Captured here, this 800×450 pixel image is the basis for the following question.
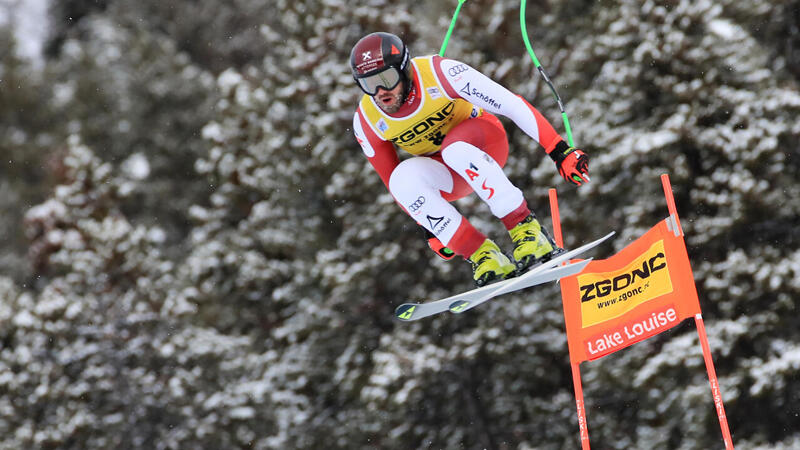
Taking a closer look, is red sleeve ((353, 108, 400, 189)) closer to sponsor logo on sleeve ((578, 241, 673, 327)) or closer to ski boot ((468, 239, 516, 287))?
ski boot ((468, 239, 516, 287))

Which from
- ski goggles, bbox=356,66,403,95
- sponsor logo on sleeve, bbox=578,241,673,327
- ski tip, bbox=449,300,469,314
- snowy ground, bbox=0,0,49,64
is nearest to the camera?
ski goggles, bbox=356,66,403,95

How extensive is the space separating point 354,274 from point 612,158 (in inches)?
141

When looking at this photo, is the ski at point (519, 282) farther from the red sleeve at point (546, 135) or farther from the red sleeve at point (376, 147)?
the red sleeve at point (376, 147)

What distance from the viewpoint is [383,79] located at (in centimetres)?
481

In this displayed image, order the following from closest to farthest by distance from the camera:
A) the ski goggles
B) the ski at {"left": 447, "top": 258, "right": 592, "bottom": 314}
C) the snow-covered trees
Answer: the ski goggles < the ski at {"left": 447, "top": 258, "right": 592, "bottom": 314} < the snow-covered trees

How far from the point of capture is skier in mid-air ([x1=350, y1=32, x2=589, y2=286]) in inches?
190

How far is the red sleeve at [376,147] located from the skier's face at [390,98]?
29 centimetres

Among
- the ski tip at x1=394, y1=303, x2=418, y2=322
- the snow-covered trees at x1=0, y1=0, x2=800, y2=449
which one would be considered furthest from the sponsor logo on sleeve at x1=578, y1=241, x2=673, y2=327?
the snow-covered trees at x1=0, y1=0, x2=800, y2=449

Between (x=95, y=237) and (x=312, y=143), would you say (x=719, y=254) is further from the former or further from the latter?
(x=95, y=237)

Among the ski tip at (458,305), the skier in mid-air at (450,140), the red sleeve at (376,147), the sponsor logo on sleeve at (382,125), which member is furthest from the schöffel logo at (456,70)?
the ski tip at (458,305)

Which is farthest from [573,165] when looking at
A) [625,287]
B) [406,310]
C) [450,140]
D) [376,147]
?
[625,287]

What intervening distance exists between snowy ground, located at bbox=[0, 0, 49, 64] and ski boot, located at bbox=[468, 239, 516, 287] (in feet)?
72.4

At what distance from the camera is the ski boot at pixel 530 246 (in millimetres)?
4973

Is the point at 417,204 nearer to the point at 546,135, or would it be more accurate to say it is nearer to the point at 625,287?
the point at 546,135
